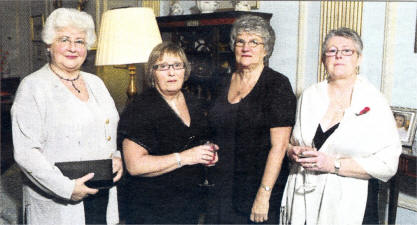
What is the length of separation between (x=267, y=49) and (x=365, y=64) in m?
1.47

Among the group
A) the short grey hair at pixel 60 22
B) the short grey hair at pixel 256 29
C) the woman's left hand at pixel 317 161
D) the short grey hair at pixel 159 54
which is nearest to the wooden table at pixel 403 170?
the woman's left hand at pixel 317 161

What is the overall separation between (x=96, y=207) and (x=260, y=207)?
2.67 ft

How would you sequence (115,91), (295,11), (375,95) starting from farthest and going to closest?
(115,91)
(295,11)
(375,95)

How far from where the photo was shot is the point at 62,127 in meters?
1.63

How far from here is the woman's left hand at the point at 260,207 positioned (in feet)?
6.35

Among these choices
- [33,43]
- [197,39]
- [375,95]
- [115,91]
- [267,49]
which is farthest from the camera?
[33,43]

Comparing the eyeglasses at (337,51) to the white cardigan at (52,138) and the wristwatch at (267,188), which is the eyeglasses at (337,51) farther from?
the white cardigan at (52,138)

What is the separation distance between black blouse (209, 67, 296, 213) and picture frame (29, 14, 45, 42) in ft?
13.8

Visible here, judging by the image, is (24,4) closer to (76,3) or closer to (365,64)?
(76,3)

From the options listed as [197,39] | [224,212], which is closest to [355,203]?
[224,212]

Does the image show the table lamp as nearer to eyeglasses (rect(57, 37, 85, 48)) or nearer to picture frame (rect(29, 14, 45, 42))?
eyeglasses (rect(57, 37, 85, 48))

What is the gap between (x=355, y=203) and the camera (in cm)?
179

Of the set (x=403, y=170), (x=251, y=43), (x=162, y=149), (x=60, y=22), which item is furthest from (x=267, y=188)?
(x=60, y=22)

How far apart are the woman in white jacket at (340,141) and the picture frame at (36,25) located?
15.0ft
